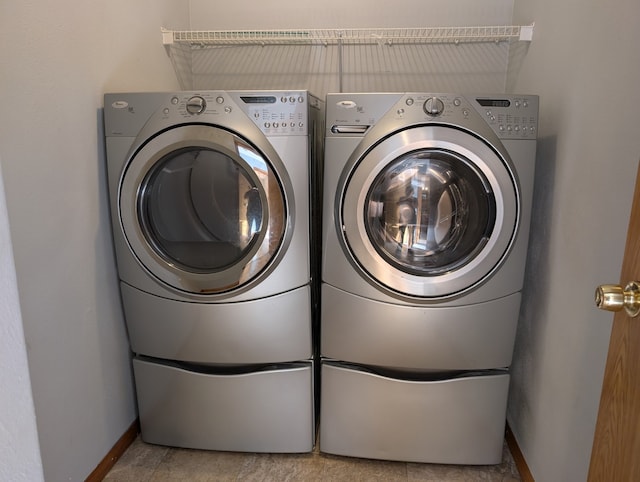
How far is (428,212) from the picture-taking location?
1.47 m

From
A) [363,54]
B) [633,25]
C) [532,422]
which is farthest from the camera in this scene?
[363,54]

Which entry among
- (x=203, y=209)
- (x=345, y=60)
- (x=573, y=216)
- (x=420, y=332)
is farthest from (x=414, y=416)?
(x=345, y=60)

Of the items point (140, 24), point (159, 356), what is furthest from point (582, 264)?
point (140, 24)

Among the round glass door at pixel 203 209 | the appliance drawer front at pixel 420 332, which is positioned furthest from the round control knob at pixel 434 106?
the appliance drawer front at pixel 420 332

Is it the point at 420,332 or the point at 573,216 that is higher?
the point at 573,216

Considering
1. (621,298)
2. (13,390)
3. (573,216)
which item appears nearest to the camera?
(621,298)

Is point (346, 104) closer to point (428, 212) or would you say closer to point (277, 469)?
point (428, 212)

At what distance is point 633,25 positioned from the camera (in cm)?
104

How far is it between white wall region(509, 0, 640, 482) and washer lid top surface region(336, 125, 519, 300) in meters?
0.19

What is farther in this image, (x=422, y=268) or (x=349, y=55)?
(x=349, y=55)

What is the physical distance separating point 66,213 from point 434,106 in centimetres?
112

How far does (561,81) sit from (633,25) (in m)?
0.42

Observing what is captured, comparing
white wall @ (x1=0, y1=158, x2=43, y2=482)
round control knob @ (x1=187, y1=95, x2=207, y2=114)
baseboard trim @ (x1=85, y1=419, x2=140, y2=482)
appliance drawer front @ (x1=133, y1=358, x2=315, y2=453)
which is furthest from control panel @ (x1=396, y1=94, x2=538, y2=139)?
Result: baseboard trim @ (x1=85, y1=419, x2=140, y2=482)

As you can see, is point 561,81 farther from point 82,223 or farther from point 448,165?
point 82,223
